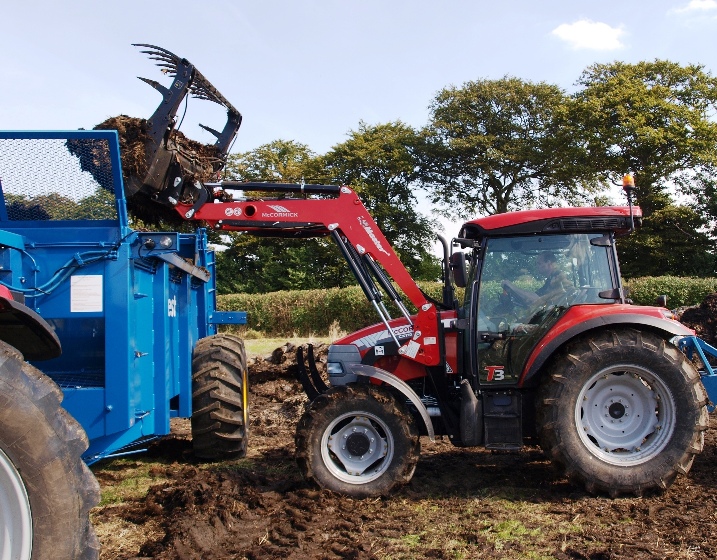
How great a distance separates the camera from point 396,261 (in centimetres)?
585

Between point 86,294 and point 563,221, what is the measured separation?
11.8 feet

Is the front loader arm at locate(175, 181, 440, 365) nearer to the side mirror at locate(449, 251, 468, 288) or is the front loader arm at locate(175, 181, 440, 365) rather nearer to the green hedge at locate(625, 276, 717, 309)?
the side mirror at locate(449, 251, 468, 288)

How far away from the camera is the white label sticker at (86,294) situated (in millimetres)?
4348

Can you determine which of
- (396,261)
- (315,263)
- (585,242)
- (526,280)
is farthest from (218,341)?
(315,263)

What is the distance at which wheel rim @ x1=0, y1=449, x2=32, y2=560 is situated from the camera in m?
2.48

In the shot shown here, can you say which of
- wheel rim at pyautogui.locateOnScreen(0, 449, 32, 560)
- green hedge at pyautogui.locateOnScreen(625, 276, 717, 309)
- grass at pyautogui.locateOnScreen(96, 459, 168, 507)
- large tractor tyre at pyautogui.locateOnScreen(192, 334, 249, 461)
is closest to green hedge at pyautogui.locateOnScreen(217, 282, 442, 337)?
green hedge at pyautogui.locateOnScreen(625, 276, 717, 309)

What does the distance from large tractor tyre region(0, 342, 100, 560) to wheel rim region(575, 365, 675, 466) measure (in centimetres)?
369

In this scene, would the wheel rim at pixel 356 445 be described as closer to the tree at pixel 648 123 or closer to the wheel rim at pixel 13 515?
the wheel rim at pixel 13 515

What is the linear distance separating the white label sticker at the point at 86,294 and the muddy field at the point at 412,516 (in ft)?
4.90

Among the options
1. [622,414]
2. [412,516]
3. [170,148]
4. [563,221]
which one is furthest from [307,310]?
[412,516]

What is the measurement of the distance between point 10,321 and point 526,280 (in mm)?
3738

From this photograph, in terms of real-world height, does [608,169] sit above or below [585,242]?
above

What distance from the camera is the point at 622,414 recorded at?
5.11 metres

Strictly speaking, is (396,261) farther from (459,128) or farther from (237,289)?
(459,128)
